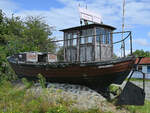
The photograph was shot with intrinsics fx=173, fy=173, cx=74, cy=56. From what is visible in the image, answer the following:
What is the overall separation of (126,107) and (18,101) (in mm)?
4227

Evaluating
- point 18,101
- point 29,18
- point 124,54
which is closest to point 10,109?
point 18,101

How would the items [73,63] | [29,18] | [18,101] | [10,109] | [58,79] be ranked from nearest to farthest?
1. [10,109]
2. [18,101]
3. [73,63]
4. [58,79]
5. [29,18]

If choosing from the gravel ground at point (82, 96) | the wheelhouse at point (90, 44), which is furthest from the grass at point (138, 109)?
the wheelhouse at point (90, 44)

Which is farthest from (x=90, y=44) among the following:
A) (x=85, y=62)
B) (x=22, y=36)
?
(x=22, y=36)

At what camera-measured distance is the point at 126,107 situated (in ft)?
22.5

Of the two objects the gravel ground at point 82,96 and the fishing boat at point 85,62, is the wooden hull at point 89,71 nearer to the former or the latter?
the fishing boat at point 85,62

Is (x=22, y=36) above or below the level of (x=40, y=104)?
above

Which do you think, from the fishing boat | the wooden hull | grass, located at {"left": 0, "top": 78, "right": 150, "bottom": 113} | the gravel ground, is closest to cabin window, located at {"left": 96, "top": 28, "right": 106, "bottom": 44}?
the fishing boat

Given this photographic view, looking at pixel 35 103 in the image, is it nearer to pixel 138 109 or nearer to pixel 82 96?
pixel 82 96

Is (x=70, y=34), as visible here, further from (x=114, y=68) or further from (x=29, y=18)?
(x=29, y=18)

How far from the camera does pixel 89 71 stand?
23.5 ft

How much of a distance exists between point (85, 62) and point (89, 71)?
42cm

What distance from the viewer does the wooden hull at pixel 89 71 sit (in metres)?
6.94

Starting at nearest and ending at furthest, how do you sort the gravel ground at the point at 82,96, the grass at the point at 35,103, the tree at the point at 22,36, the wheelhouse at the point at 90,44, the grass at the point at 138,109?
the grass at the point at 35,103, the gravel ground at the point at 82,96, the grass at the point at 138,109, the wheelhouse at the point at 90,44, the tree at the point at 22,36
